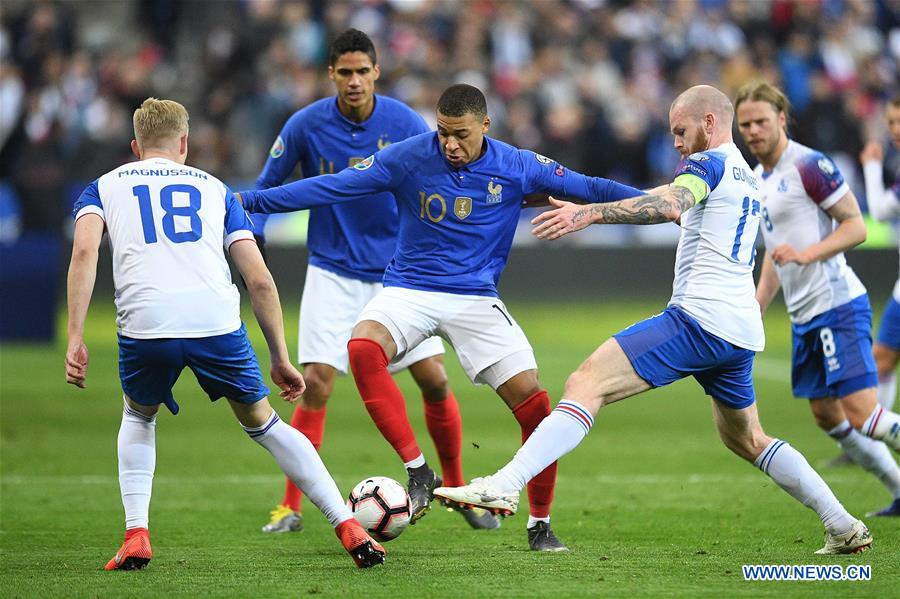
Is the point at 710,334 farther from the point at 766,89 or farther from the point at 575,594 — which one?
the point at 766,89

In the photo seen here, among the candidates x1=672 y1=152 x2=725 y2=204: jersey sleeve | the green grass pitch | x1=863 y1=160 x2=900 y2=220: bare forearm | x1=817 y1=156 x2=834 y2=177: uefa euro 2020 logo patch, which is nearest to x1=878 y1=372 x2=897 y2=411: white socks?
the green grass pitch

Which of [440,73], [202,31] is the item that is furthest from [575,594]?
[202,31]

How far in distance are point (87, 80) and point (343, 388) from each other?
29.3 feet

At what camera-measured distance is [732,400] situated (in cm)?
651

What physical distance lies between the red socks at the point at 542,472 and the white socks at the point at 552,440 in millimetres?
621

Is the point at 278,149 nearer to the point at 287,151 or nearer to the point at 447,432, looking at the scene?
the point at 287,151

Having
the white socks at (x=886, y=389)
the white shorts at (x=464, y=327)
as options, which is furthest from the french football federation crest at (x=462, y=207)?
the white socks at (x=886, y=389)

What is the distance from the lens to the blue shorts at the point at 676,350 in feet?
20.8

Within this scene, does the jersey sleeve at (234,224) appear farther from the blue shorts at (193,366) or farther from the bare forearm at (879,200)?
the bare forearm at (879,200)

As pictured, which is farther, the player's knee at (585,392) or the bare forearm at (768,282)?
the bare forearm at (768,282)

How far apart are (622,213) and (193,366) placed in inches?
82.6

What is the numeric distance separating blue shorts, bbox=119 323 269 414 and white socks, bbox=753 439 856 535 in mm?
2529

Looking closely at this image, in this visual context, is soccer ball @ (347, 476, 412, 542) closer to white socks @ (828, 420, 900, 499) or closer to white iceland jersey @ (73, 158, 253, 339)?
white iceland jersey @ (73, 158, 253, 339)

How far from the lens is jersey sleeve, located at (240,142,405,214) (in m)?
6.89
